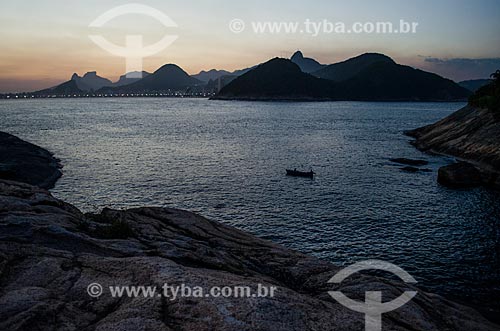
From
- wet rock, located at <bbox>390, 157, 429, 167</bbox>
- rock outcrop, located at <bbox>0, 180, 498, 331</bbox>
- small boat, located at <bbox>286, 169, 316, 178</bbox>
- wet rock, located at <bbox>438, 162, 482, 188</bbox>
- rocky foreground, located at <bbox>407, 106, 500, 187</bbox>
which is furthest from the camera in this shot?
wet rock, located at <bbox>390, 157, 429, 167</bbox>

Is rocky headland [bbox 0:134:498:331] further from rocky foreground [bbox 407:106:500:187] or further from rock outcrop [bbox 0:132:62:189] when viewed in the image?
rocky foreground [bbox 407:106:500:187]

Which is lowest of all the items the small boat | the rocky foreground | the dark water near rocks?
the dark water near rocks

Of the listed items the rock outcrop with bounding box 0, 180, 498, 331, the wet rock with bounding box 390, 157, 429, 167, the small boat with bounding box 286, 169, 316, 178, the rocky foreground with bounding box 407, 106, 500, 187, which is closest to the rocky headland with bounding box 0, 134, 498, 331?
the rock outcrop with bounding box 0, 180, 498, 331

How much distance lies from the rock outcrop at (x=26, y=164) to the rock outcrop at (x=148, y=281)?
3411 cm

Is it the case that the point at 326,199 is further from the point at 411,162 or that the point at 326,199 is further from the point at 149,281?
the point at 149,281

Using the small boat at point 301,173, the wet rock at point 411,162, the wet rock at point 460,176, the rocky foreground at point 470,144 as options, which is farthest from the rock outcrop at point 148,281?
the wet rock at point 411,162

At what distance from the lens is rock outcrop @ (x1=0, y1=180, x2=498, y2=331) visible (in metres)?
10.9

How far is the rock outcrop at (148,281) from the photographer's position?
428 inches

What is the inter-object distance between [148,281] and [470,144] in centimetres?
7546

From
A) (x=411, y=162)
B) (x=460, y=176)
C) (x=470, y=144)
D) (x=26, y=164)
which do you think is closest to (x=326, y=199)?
(x=460, y=176)

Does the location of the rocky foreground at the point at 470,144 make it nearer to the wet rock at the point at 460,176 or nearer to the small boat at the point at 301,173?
the wet rock at the point at 460,176

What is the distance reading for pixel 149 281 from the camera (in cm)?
1270

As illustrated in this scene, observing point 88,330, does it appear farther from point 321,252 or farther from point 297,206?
point 297,206

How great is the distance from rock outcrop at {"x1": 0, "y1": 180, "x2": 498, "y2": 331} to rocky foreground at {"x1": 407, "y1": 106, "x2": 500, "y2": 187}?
4043cm
